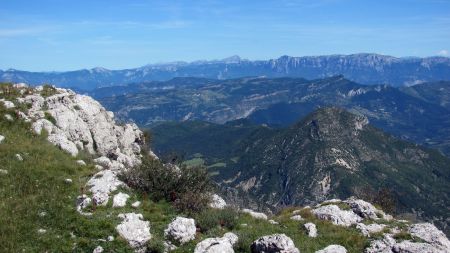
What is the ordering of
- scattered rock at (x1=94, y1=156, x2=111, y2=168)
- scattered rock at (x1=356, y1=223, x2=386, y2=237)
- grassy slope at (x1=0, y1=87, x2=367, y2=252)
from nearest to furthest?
grassy slope at (x1=0, y1=87, x2=367, y2=252)
scattered rock at (x1=356, y1=223, x2=386, y2=237)
scattered rock at (x1=94, y1=156, x2=111, y2=168)

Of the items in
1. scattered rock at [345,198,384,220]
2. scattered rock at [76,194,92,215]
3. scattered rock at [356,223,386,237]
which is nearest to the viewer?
scattered rock at [76,194,92,215]

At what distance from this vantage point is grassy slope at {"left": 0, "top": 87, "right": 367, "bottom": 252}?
75.4 feet

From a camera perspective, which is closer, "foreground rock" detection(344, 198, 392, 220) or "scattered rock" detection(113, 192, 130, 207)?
"scattered rock" detection(113, 192, 130, 207)

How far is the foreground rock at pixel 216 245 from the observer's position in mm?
22438

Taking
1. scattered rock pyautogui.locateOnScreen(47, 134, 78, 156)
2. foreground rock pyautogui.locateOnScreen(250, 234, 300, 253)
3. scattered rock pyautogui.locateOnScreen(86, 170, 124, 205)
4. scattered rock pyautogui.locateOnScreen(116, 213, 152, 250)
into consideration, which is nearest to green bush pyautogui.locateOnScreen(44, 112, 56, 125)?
scattered rock pyautogui.locateOnScreen(47, 134, 78, 156)

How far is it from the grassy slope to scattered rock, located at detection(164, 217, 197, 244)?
37 cm

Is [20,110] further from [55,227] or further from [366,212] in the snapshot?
[366,212]

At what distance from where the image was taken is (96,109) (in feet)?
170

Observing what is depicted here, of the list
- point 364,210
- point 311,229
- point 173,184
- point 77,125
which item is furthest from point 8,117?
point 364,210

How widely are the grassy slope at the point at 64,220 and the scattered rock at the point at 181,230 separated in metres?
0.37

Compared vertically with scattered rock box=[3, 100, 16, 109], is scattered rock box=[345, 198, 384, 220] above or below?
below

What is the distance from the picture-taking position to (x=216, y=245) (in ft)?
74.4

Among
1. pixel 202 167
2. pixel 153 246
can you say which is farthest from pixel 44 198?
pixel 202 167

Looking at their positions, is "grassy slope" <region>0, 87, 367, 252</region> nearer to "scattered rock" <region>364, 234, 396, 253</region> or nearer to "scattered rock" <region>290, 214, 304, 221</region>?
"scattered rock" <region>364, 234, 396, 253</region>
